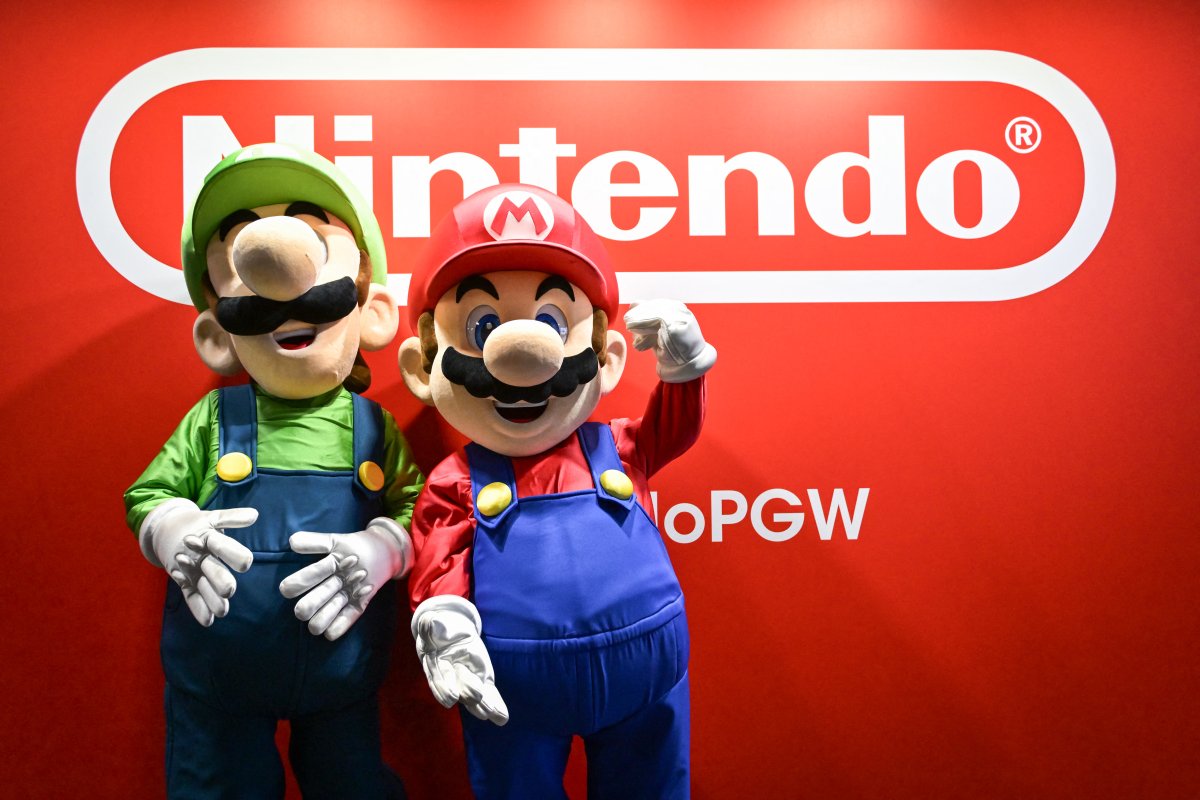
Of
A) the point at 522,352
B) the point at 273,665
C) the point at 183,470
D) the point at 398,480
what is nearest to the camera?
the point at 522,352

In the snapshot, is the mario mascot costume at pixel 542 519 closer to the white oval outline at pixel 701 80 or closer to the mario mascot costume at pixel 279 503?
the mario mascot costume at pixel 279 503

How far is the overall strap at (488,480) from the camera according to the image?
4.99 ft

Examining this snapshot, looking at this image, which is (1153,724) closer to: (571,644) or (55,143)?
(571,644)

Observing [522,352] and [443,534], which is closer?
[522,352]

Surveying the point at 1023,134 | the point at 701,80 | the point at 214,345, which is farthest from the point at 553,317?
the point at 1023,134

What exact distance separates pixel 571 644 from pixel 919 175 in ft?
4.47

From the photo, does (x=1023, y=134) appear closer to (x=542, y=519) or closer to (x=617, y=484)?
(x=617, y=484)

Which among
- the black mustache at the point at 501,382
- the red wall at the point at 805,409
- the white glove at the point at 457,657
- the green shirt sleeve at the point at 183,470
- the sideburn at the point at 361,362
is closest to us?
the white glove at the point at 457,657

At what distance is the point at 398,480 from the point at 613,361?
485 millimetres

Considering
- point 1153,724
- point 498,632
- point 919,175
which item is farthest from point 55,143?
point 1153,724

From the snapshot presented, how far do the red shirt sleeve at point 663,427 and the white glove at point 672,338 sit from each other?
1.8 inches

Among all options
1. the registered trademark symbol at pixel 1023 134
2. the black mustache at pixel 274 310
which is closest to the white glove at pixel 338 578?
the black mustache at pixel 274 310

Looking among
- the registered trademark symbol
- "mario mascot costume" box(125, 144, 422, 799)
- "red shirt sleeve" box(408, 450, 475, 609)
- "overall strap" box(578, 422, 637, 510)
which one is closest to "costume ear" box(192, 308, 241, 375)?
"mario mascot costume" box(125, 144, 422, 799)

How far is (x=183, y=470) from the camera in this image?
1.63 meters
